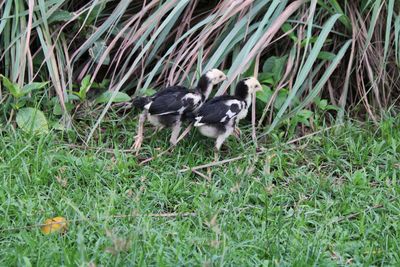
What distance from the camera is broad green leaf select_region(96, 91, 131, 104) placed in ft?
14.7

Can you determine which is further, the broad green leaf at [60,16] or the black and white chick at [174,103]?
the broad green leaf at [60,16]

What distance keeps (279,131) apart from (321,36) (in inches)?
25.3

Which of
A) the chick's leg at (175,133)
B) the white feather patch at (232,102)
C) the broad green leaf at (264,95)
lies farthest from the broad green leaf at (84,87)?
the broad green leaf at (264,95)

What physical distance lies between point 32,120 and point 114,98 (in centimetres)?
50

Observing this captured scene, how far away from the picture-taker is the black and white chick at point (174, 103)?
419cm

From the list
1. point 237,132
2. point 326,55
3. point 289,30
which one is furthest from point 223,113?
point 326,55

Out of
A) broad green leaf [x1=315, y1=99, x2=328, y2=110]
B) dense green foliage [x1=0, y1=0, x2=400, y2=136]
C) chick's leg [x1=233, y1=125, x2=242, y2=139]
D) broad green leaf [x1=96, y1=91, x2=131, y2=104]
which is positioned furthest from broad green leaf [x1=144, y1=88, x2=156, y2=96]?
broad green leaf [x1=315, y1=99, x2=328, y2=110]

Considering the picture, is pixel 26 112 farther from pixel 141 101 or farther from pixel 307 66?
pixel 307 66

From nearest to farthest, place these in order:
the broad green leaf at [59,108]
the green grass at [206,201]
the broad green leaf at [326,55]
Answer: the green grass at [206,201] < the broad green leaf at [59,108] < the broad green leaf at [326,55]

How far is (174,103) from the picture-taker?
4203mm

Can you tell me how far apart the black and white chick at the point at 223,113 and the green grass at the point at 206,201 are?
139 millimetres

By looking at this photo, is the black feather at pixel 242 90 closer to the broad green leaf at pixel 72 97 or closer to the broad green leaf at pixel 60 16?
the broad green leaf at pixel 72 97

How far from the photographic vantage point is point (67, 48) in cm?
482

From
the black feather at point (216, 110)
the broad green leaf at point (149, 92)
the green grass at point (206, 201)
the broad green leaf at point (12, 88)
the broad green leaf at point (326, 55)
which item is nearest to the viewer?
the green grass at point (206, 201)
